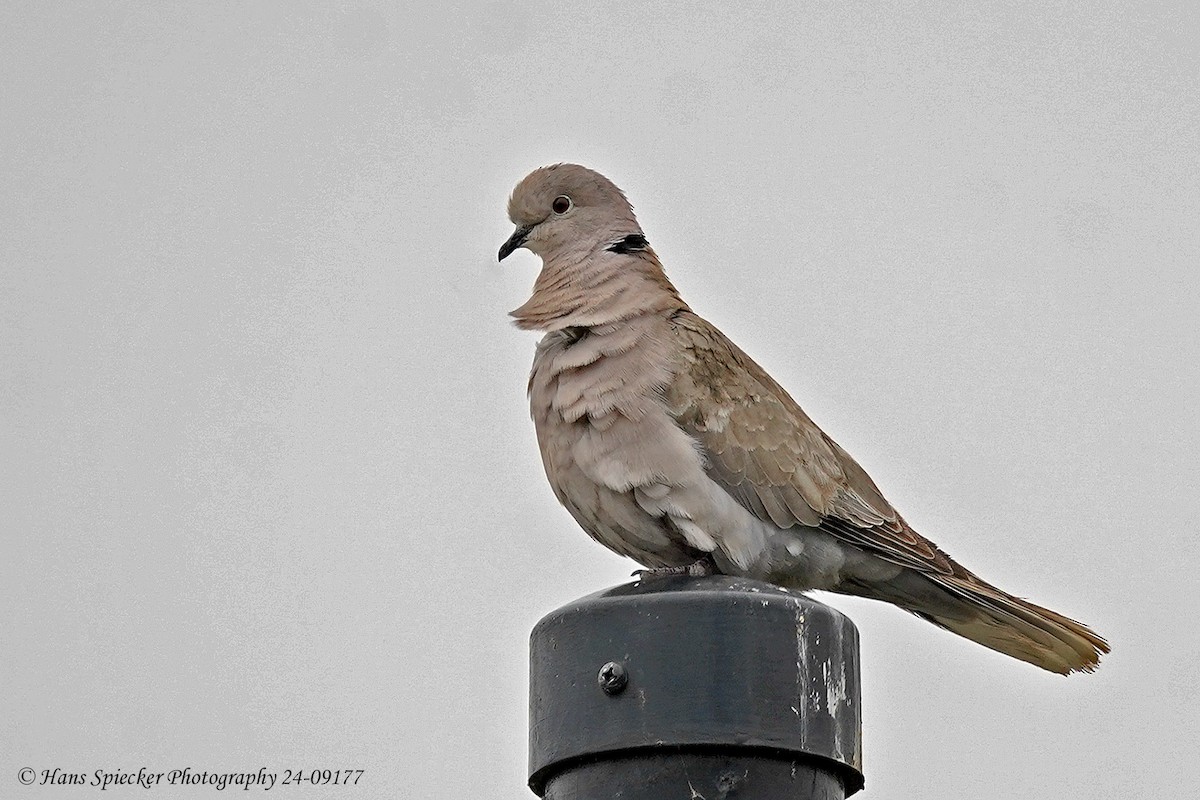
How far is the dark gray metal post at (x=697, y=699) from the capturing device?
2738mm

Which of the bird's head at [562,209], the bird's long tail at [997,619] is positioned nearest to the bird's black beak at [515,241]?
the bird's head at [562,209]

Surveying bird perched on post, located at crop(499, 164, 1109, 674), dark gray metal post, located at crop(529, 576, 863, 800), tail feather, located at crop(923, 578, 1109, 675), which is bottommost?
dark gray metal post, located at crop(529, 576, 863, 800)

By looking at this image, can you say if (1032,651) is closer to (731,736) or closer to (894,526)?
(894,526)

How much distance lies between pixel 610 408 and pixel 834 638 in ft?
7.37

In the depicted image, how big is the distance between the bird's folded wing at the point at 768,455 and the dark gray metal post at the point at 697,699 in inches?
94.2

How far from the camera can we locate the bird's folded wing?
537 cm

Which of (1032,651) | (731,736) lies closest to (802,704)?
(731,736)

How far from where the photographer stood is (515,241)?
20.6ft

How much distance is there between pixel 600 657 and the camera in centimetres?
288

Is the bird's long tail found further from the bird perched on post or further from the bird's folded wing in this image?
the bird's folded wing

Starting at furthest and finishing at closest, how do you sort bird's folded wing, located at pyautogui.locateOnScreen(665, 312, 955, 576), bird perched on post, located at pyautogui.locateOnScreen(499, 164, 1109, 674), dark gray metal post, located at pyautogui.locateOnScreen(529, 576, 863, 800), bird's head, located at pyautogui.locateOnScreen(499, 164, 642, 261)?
bird's head, located at pyautogui.locateOnScreen(499, 164, 642, 261) < bird's folded wing, located at pyautogui.locateOnScreen(665, 312, 955, 576) < bird perched on post, located at pyautogui.locateOnScreen(499, 164, 1109, 674) < dark gray metal post, located at pyautogui.locateOnScreen(529, 576, 863, 800)

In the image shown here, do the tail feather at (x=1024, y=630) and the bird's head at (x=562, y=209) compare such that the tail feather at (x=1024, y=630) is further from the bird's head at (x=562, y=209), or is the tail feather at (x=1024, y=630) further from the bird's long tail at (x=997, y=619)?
the bird's head at (x=562, y=209)

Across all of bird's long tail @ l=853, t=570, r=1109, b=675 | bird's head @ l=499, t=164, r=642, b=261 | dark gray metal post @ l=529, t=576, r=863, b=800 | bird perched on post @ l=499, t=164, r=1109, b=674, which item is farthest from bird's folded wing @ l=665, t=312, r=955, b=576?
dark gray metal post @ l=529, t=576, r=863, b=800

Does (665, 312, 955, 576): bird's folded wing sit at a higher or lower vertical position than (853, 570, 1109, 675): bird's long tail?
higher
